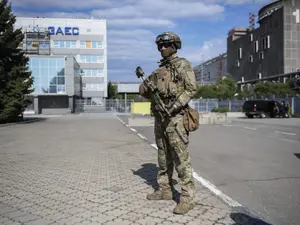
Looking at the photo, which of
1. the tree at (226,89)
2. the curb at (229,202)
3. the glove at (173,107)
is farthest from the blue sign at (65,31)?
the glove at (173,107)

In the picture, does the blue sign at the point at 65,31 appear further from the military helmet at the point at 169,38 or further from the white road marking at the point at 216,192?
the military helmet at the point at 169,38

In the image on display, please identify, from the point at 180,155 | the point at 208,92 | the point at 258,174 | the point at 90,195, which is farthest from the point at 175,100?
the point at 208,92

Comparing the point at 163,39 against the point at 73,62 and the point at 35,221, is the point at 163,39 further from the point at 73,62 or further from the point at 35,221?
the point at 73,62

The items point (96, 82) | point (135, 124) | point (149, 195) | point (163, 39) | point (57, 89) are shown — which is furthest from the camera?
point (96, 82)

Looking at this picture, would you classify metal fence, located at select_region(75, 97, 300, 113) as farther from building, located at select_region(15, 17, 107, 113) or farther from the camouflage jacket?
the camouflage jacket

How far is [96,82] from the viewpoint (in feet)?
255

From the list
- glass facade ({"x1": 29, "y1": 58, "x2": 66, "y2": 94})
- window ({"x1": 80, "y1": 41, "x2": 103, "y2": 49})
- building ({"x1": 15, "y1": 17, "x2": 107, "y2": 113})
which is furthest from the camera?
window ({"x1": 80, "y1": 41, "x2": 103, "y2": 49})

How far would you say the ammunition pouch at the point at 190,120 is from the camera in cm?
414

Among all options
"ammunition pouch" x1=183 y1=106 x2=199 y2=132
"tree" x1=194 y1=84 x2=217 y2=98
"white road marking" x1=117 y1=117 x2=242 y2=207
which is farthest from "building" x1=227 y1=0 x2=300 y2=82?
"ammunition pouch" x1=183 y1=106 x2=199 y2=132

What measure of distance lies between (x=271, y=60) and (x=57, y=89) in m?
50.5

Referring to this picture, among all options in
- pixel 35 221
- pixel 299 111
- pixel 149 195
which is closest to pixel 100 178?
pixel 149 195

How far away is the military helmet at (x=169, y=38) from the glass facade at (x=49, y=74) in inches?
2126

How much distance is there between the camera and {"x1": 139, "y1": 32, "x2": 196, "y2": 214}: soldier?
4137 millimetres

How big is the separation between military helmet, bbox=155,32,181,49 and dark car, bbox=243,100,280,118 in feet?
101
